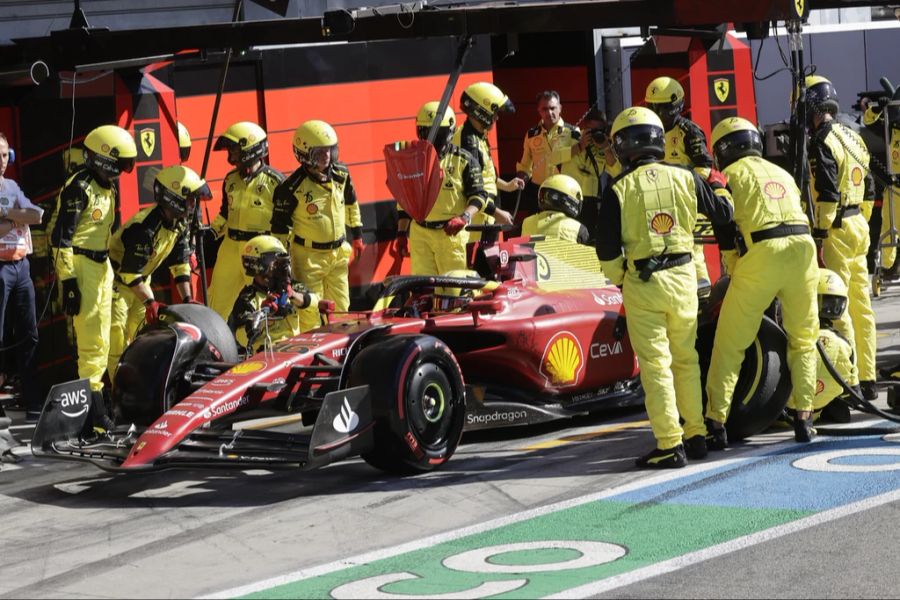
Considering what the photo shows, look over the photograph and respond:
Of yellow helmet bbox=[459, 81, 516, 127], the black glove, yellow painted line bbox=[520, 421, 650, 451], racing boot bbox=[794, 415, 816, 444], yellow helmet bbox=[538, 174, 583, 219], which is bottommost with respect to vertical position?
yellow painted line bbox=[520, 421, 650, 451]

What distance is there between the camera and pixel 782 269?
8961 millimetres

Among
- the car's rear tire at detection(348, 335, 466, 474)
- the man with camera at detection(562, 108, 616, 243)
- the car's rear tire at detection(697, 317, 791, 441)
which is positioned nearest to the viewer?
the car's rear tire at detection(348, 335, 466, 474)

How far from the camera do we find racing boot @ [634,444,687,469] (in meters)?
8.61

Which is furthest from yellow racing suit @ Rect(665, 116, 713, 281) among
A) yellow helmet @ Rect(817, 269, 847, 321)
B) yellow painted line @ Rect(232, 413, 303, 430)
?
yellow painted line @ Rect(232, 413, 303, 430)

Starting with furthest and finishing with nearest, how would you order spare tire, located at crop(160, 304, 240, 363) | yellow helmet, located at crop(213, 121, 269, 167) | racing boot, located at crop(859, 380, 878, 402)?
yellow helmet, located at crop(213, 121, 269, 167) < racing boot, located at crop(859, 380, 878, 402) < spare tire, located at crop(160, 304, 240, 363)

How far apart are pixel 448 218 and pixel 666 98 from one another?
2.11 metres

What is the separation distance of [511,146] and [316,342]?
10.2m

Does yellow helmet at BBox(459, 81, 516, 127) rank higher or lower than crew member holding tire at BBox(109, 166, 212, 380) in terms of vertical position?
higher

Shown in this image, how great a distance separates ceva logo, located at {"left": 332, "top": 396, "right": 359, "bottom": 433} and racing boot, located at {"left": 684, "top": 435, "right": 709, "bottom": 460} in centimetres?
193

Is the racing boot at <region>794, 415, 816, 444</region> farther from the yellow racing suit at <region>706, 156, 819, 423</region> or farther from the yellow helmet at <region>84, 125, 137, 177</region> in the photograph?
the yellow helmet at <region>84, 125, 137, 177</region>

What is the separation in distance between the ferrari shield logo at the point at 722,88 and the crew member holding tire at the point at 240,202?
511 cm

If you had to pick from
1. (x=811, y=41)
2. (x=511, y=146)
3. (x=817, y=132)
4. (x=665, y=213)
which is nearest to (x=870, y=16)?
(x=811, y=41)

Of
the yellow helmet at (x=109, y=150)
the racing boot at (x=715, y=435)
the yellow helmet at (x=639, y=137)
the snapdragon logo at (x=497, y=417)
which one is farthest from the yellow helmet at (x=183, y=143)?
the racing boot at (x=715, y=435)

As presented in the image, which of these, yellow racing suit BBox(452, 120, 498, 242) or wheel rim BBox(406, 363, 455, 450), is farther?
yellow racing suit BBox(452, 120, 498, 242)
